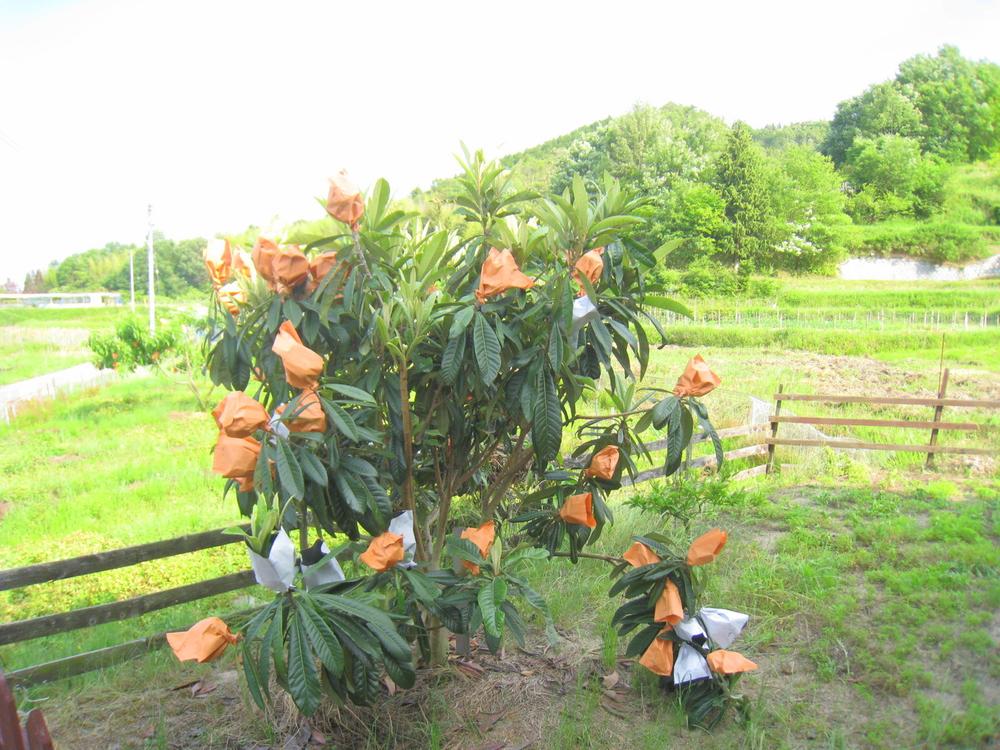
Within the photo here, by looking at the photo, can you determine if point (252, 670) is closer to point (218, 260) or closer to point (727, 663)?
point (218, 260)

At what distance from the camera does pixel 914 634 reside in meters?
2.86

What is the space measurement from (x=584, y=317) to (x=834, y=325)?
439cm

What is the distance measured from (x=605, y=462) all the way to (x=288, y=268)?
3.92 ft

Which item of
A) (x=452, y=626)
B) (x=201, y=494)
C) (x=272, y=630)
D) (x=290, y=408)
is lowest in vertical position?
(x=201, y=494)

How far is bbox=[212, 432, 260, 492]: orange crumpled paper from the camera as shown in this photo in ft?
5.09

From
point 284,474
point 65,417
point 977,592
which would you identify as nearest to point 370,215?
point 284,474

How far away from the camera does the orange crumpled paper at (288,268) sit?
190cm

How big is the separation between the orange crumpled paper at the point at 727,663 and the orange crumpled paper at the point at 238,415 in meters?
1.65

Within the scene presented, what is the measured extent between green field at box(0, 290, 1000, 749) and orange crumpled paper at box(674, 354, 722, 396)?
109 centimetres

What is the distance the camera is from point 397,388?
6.53ft

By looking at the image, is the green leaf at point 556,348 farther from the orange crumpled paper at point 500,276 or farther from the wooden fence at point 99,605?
the wooden fence at point 99,605

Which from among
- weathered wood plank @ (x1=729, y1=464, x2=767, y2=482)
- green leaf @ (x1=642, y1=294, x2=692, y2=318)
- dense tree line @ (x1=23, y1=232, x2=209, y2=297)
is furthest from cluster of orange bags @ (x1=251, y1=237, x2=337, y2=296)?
dense tree line @ (x1=23, y1=232, x2=209, y2=297)

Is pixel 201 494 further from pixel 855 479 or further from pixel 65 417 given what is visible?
pixel 855 479

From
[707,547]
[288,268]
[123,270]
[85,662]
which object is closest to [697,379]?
[707,547]
